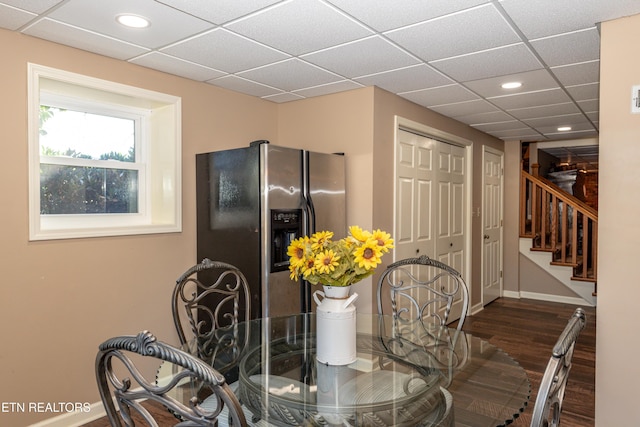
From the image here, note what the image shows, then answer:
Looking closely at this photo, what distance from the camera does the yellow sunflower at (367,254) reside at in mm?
1535

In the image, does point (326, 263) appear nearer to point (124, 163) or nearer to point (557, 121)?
point (124, 163)

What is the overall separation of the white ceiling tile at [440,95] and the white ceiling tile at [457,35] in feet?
2.61

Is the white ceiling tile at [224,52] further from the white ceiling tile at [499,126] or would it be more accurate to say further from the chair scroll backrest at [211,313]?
the white ceiling tile at [499,126]

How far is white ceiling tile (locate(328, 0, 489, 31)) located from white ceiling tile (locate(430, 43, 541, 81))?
676mm

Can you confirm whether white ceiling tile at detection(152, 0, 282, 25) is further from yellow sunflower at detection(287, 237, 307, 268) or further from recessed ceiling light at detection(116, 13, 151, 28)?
yellow sunflower at detection(287, 237, 307, 268)

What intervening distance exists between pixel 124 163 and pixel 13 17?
1094 mm

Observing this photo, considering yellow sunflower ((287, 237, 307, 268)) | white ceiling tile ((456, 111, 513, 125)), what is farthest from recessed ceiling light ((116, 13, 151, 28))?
white ceiling tile ((456, 111, 513, 125))

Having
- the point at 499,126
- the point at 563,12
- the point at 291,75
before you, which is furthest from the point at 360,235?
the point at 499,126

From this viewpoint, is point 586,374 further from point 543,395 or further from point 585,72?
point 543,395

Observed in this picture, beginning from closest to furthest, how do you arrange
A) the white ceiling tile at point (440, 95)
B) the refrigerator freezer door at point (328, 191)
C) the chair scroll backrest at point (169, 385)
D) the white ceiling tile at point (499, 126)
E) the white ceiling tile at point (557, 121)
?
the chair scroll backrest at point (169, 385)
the refrigerator freezer door at point (328, 191)
the white ceiling tile at point (440, 95)
the white ceiling tile at point (557, 121)
the white ceiling tile at point (499, 126)

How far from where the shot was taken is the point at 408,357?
181cm

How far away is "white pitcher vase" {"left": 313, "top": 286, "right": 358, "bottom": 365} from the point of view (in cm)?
160

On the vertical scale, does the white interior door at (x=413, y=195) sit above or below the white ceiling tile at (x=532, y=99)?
below

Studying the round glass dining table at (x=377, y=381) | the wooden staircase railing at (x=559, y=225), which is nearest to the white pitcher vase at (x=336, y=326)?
the round glass dining table at (x=377, y=381)
